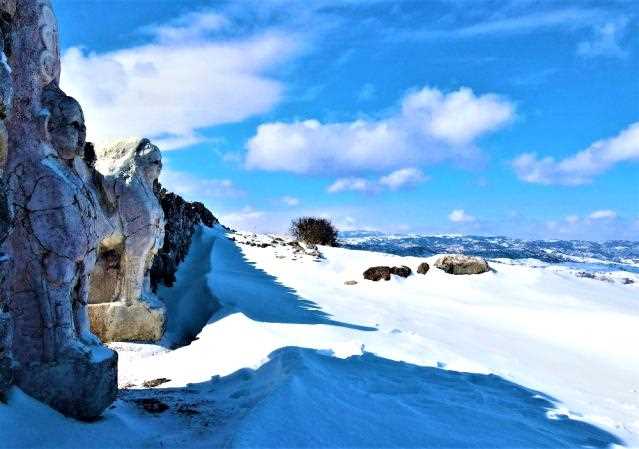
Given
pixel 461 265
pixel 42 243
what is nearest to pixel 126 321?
pixel 42 243

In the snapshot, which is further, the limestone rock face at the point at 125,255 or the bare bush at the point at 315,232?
the bare bush at the point at 315,232

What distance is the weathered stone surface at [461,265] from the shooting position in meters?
11.5

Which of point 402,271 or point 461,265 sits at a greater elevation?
point 461,265

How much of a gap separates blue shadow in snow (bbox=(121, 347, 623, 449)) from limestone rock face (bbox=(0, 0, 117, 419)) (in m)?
0.80

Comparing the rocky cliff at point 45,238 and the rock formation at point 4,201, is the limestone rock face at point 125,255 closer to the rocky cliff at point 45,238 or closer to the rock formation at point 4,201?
the rocky cliff at point 45,238

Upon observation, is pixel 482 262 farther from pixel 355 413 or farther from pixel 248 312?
pixel 355 413

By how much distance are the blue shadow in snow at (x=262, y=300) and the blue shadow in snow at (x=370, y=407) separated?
2051 mm

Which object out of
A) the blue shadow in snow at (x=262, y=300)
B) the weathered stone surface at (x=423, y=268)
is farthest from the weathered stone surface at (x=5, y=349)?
the weathered stone surface at (x=423, y=268)

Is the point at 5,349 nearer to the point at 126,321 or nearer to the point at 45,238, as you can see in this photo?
the point at 45,238

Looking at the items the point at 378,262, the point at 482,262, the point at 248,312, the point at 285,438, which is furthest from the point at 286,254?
the point at 285,438

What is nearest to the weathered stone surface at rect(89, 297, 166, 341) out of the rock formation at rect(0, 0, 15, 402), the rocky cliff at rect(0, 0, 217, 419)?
the rocky cliff at rect(0, 0, 217, 419)

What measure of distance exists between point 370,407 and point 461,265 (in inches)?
331

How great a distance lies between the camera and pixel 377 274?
11.2 meters

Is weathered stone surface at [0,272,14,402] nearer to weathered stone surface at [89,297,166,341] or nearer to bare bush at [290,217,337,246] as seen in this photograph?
weathered stone surface at [89,297,166,341]
